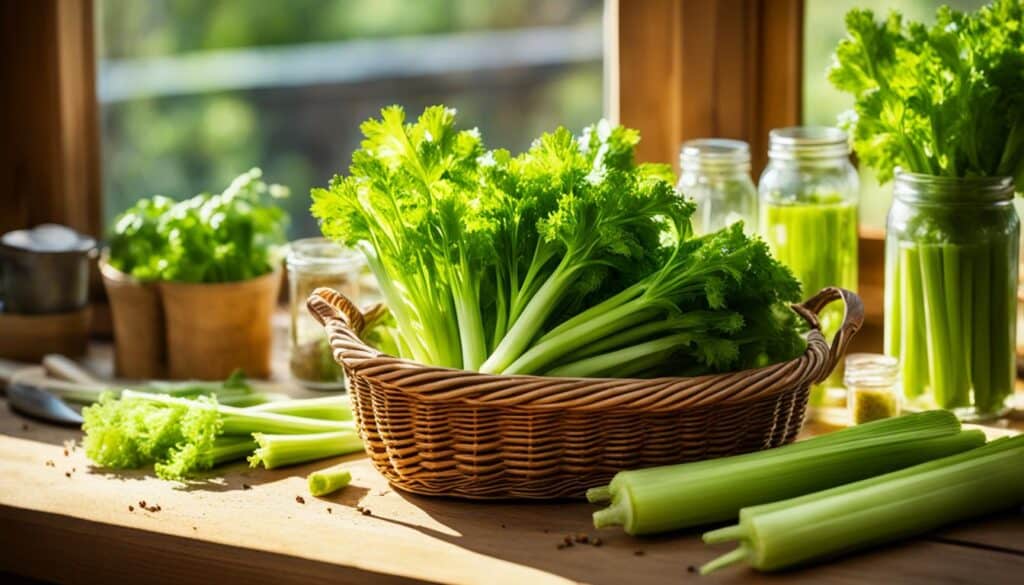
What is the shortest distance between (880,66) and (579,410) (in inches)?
24.4

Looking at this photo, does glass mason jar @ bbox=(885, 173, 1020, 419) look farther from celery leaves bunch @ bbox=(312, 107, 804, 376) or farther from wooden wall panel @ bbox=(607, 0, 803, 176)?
wooden wall panel @ bbox=(607, 0, 803, 176)

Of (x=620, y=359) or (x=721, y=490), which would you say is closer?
(x=721, y=490)

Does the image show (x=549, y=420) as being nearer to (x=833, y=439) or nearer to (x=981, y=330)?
(x=833, y=439)

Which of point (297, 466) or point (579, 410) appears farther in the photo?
point (297, 466)

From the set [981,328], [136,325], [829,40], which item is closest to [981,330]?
[981,328]

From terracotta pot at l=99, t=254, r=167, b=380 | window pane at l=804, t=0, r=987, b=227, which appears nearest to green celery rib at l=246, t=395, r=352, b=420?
terracotta pot at l=99, t=254, r=167, b=380

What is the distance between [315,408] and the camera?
1729 mm

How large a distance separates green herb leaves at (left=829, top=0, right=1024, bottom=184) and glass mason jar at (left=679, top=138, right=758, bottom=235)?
17 cm

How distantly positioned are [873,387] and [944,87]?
1.20ft

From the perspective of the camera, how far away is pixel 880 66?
1.69 meters

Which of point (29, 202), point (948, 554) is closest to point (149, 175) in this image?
point (29, 202)

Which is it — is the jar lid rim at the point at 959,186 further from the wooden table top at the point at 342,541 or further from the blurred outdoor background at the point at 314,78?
the blurred outdoor background at the point at 314,78

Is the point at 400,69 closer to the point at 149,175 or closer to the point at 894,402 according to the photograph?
the point at 149,175

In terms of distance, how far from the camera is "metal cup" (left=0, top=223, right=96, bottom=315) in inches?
84.4
